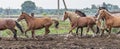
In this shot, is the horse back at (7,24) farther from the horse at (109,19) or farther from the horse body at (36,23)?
the horse at (109,19)

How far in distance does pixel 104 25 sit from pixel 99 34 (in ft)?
3.18

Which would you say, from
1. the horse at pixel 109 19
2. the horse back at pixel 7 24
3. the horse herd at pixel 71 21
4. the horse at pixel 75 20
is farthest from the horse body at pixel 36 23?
the horse at pixel 109 19

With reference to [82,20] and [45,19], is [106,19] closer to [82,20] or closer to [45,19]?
[82,20]

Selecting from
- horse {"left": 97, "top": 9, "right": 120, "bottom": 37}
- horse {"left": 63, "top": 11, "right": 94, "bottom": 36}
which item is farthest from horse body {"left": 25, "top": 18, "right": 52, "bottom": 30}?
horse {"left": 97, "top": 9, "right": 120, "bottom": 37}

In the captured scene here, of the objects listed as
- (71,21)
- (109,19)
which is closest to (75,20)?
(71,21)

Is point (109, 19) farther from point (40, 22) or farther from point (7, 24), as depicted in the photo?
point (7, 24)

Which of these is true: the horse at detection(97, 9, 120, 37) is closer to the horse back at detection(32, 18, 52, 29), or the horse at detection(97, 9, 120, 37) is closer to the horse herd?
the horse herd

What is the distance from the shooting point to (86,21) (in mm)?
19906

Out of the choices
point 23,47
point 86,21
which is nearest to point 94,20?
point 86,21

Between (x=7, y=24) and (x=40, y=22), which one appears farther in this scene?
(x=40, y=22)

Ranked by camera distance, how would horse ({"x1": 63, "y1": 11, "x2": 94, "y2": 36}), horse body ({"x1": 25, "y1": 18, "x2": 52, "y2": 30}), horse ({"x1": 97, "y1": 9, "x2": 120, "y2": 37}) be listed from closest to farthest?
horse body ({"x1": 25, "y1": 18, "x2": 52, "y2": 30})
horse ({"x1": 97, "y1": 9, "x2": 120, "y2": 37})
horse ({"x1": 63, "y1": 11, "x2": 94, "y2": 36})

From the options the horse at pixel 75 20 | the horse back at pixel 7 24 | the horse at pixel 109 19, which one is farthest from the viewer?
the horse at pixel 75 20

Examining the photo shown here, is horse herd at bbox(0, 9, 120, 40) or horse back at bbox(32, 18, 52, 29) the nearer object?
horse herd at bbox(0, 9, 120, 40)

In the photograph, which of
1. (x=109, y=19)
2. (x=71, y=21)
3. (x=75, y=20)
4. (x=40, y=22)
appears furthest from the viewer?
(x=71, y=21)
